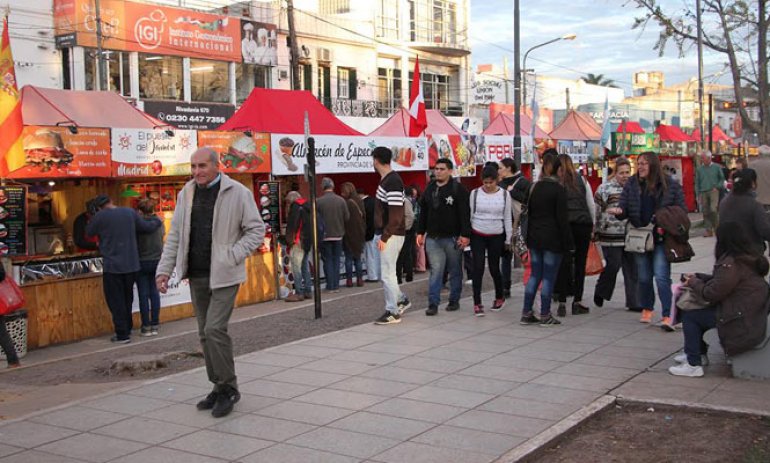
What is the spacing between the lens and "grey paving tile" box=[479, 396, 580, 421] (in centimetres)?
597

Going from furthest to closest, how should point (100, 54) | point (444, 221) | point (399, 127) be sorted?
point (100, 54), point (399, 127), point (444, 221)

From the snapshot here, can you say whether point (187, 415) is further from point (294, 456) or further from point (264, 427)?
point (294, 456)

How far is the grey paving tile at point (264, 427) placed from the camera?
5.55 m

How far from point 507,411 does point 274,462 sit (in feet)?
6.13

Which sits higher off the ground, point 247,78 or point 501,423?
point 247,78

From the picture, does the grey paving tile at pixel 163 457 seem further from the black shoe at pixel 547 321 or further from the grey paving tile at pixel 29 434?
the black shoe at pixel 547 321

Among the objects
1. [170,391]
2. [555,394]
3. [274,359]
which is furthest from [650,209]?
[170,391]

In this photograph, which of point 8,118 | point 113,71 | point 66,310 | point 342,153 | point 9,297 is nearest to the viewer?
point 9,297

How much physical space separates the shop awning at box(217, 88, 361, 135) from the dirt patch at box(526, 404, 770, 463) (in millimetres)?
9534

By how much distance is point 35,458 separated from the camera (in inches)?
202

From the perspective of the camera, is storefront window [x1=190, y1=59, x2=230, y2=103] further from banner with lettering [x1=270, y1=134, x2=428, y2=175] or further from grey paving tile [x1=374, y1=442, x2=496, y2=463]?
grey paving tile [x1=374, y1=442, x2=496, y2=463]

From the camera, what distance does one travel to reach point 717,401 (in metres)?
6.16

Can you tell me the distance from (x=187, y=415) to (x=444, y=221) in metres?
4.58

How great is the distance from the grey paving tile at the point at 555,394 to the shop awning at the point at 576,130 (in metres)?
21.4
